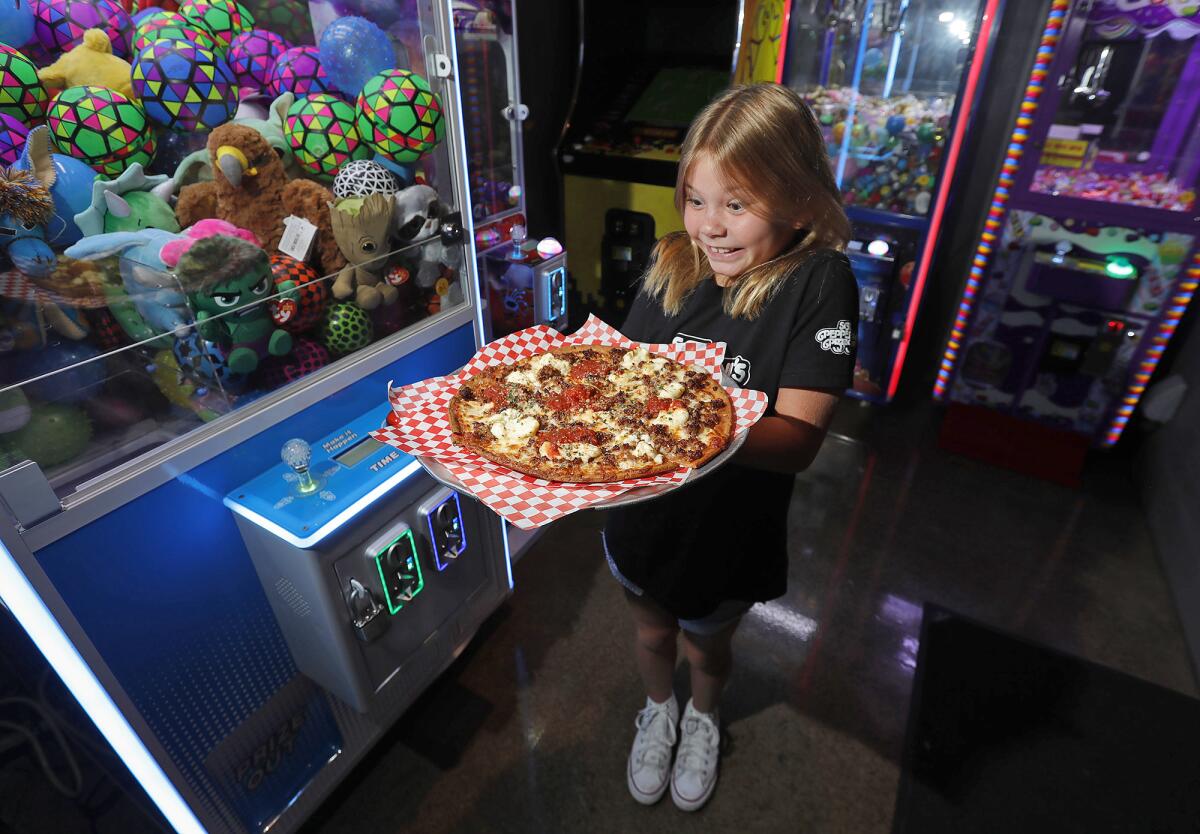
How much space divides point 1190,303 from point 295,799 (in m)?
4.10

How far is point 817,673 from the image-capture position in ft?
6.84

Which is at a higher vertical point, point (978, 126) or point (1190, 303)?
point (978, 126)

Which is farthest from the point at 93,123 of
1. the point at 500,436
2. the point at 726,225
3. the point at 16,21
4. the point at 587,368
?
the point at 726,225

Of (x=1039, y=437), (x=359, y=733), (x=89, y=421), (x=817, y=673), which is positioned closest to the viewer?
(x=89, y=421)

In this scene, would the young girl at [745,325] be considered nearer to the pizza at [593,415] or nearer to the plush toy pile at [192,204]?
the pizza at [593,415]

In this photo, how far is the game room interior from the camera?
1.15 m

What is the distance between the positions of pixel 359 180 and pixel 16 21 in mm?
635

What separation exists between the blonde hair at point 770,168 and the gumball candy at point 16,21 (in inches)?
46.5

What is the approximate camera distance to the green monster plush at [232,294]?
49.4 inches

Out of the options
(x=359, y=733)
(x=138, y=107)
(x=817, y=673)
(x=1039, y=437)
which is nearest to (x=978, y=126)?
(x=1039, y=437)

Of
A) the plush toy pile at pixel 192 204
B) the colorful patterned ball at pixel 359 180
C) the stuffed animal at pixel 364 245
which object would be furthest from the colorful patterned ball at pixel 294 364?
the colorful patterned ball at pixel 359 180

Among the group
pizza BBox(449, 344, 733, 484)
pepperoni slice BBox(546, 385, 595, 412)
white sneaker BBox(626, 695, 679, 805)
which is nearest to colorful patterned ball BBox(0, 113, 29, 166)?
pizza BBox(449, 344, 733, 484)

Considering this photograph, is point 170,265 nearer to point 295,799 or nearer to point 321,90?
point 321,90

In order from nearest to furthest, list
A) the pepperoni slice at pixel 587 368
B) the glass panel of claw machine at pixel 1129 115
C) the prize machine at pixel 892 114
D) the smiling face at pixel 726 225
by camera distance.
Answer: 1. the smiling face at pixel 726 225
2. the pepperoni slice at pixel 587 368
3. the glass panel of claw machine at pixel 1129 115
4. the prize machine at pixel 892 114
